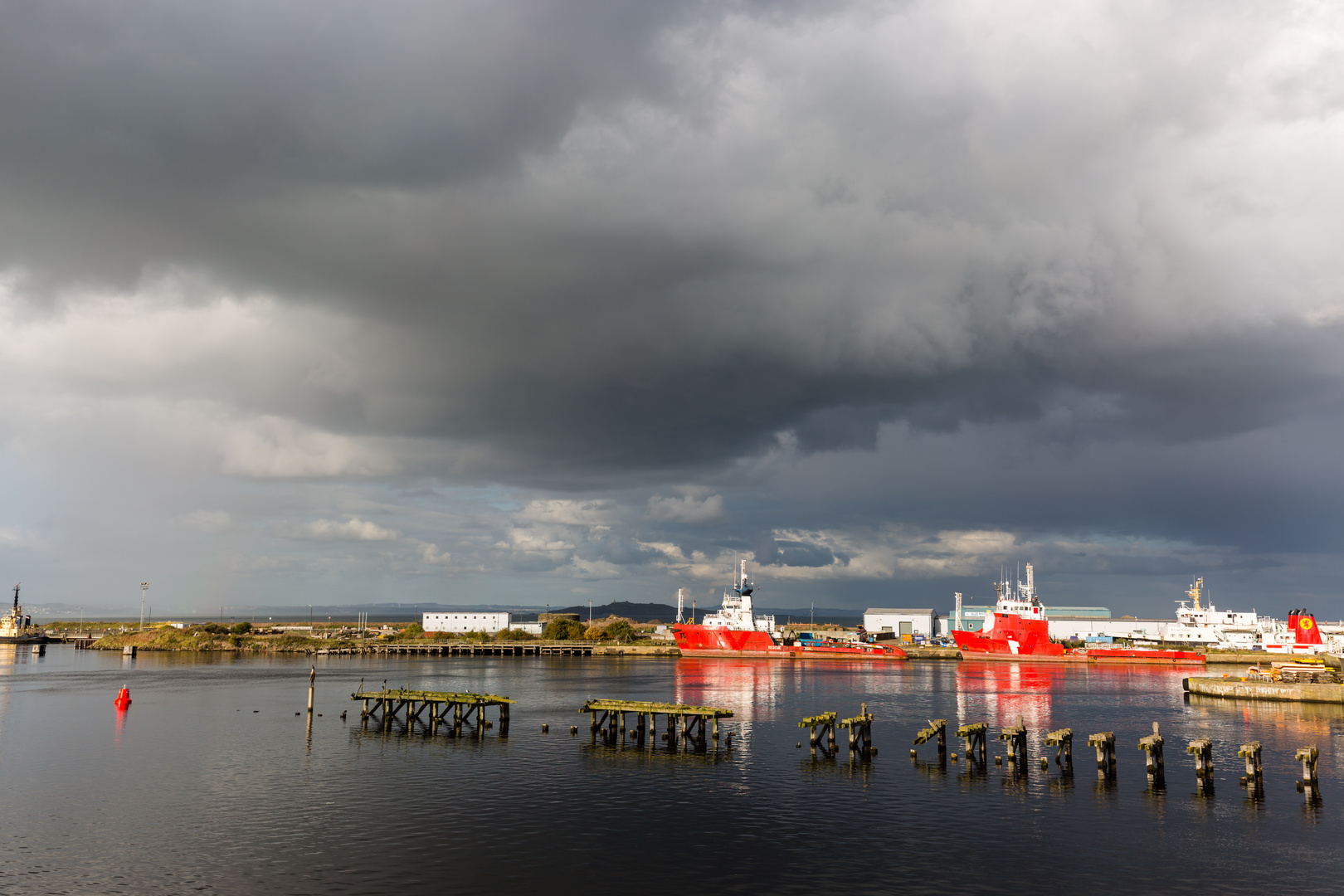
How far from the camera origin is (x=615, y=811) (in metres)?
37.8

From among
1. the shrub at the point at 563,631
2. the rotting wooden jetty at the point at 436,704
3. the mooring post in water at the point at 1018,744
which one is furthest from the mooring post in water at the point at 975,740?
the shrub at the point at 563,631

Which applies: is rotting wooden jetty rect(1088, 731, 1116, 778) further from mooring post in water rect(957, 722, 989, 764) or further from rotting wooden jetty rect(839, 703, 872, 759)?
rotting wooden jetty rect(839, 703, 872, 759)

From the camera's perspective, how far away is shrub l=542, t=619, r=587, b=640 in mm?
180625

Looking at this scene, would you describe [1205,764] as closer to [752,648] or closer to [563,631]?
[752,648]

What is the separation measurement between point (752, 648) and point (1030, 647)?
47.4m

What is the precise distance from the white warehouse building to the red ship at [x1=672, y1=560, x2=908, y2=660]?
2526 inches

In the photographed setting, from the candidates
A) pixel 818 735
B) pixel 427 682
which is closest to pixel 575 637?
pixel 427 682

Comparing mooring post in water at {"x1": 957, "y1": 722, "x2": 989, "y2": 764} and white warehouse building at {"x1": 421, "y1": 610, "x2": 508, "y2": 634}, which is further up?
mooring post in water at {"x1": 957, "y1": 722, "x2": 989, "y2": 764}

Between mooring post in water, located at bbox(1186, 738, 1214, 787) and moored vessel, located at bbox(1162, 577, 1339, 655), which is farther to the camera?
moored vessel, located at bbox(1162, 577, 1339, 655)

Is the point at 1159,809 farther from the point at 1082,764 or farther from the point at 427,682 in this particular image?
the point at 427,682

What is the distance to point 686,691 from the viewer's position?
88.2m

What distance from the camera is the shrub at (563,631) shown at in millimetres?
180625

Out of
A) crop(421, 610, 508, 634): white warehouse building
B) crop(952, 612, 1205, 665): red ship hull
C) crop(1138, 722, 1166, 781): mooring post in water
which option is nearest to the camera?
crop(1138, 722, 1166, 781): mooring post in water

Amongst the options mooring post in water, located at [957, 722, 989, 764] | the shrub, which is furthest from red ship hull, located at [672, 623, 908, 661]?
mooring post in water, located at [957, 722, 989, 764]
